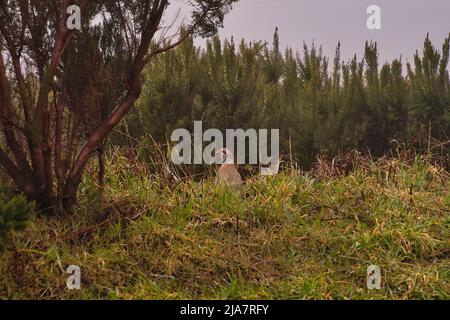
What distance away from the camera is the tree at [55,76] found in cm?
585

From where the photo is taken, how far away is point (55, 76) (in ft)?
20.6

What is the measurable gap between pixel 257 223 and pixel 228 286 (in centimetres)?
120

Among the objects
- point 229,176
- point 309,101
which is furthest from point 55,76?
point 309,101

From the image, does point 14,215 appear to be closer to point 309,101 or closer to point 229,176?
point 229,176

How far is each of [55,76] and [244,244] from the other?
7.56 ft

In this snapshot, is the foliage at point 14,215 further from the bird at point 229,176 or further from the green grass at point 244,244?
the bird at point 229,176

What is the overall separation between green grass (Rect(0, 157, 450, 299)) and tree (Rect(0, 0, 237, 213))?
1.20 ft

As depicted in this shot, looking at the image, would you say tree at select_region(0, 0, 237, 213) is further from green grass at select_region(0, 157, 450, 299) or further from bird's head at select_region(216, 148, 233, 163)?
bird's head at select_region(216, 148, 233, 163)

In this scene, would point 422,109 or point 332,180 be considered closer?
point 332,180

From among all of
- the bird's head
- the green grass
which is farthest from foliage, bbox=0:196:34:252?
the bird's head

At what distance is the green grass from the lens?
17.0 ft

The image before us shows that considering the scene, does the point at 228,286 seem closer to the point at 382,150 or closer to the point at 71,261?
the point at 71,261
